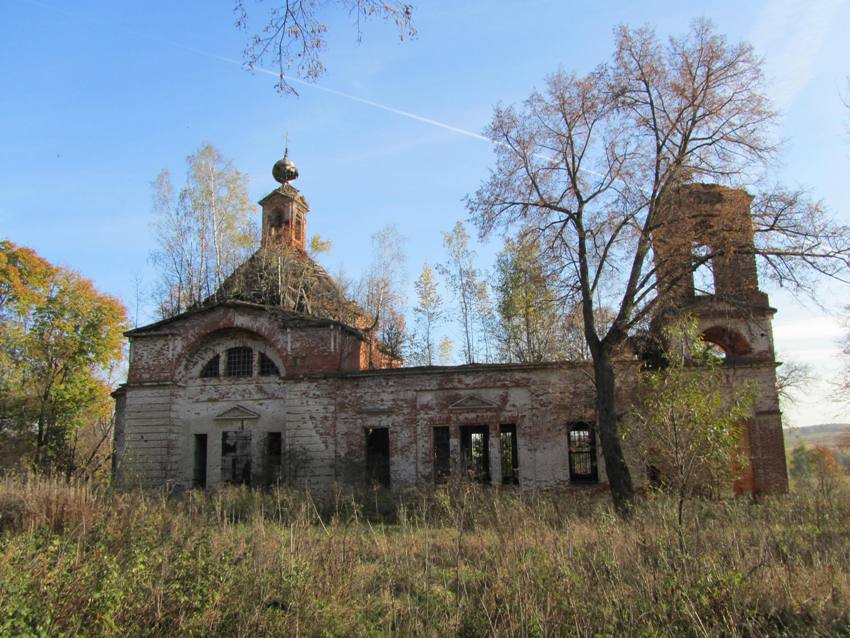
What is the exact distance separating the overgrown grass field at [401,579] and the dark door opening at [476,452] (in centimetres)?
857

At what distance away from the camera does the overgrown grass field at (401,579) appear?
570 centimetres

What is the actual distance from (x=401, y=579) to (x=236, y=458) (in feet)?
49.6

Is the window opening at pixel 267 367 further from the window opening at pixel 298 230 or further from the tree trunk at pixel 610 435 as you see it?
the window opening at pixel 298 230

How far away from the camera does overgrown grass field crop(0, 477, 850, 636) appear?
5695 millimetres

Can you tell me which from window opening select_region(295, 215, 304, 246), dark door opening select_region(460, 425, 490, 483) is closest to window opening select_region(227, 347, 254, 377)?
dark door opening select_region(460, 425, 490, 483)

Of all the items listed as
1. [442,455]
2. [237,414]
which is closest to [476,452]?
[442,455]

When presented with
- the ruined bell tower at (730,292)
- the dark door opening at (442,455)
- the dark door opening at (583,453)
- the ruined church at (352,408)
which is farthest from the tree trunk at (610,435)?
the dark door opening at (442,455)

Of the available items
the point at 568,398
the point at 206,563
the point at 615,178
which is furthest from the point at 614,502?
the point at 206,563

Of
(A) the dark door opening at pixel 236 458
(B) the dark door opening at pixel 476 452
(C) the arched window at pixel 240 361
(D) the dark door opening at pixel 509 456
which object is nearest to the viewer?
(B) the dark door opening at pixel 476 452

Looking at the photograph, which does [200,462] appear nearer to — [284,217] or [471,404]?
[471,404]

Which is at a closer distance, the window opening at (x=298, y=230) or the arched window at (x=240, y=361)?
the arched window at (x=240, y=361)

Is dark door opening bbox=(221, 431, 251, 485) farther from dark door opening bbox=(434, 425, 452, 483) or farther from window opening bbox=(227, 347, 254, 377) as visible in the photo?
dark door opening bbox=(434, 425, 452, 483)

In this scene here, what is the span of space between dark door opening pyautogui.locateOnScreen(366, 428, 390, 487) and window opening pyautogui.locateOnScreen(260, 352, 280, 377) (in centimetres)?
393

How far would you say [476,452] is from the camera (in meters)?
24.6
